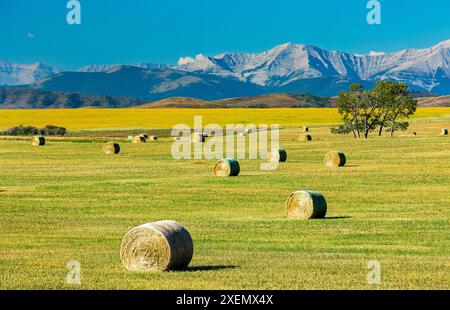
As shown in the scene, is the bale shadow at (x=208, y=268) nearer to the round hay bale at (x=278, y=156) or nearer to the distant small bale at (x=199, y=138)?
the round hay bale at (x=278, y=156)

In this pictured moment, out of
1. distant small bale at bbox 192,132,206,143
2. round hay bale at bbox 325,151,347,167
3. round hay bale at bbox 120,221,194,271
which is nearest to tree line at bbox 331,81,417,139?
distant small bale at bbox 192,132,206,143

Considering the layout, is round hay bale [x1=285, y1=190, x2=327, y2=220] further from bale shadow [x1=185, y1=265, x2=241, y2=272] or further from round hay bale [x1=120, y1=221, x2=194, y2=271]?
round hay bale [x1=120, y1=221, x2=194, y2=271]

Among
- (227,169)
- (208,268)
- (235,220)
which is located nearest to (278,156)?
(227,169)

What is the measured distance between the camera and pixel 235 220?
3045 cm

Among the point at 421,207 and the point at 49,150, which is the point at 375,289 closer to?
the point at 421,207

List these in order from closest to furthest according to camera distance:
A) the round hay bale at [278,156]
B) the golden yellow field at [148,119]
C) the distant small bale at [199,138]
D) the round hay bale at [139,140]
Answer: the round hay bale at [278,156], the distant small bale at [199,138], the round hay bale at [139,140], the golden yellow field at [148,119]

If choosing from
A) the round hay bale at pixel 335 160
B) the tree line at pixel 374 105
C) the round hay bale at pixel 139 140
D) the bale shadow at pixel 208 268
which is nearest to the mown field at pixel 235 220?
the bale shadow at pixel 208 268

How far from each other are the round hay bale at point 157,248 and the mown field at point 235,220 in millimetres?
339

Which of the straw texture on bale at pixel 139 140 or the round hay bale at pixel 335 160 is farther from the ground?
the straw texture on bale at pixel 139 140

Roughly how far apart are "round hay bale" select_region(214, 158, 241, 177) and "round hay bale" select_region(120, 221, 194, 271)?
27.7 meters

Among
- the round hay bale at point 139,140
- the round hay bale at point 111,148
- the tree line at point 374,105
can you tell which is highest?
the tree line at point 374,105

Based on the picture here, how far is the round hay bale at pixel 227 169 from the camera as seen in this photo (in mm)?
47062

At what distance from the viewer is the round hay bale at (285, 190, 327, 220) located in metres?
29.8

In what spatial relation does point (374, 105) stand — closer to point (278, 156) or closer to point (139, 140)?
point (139, 140)
